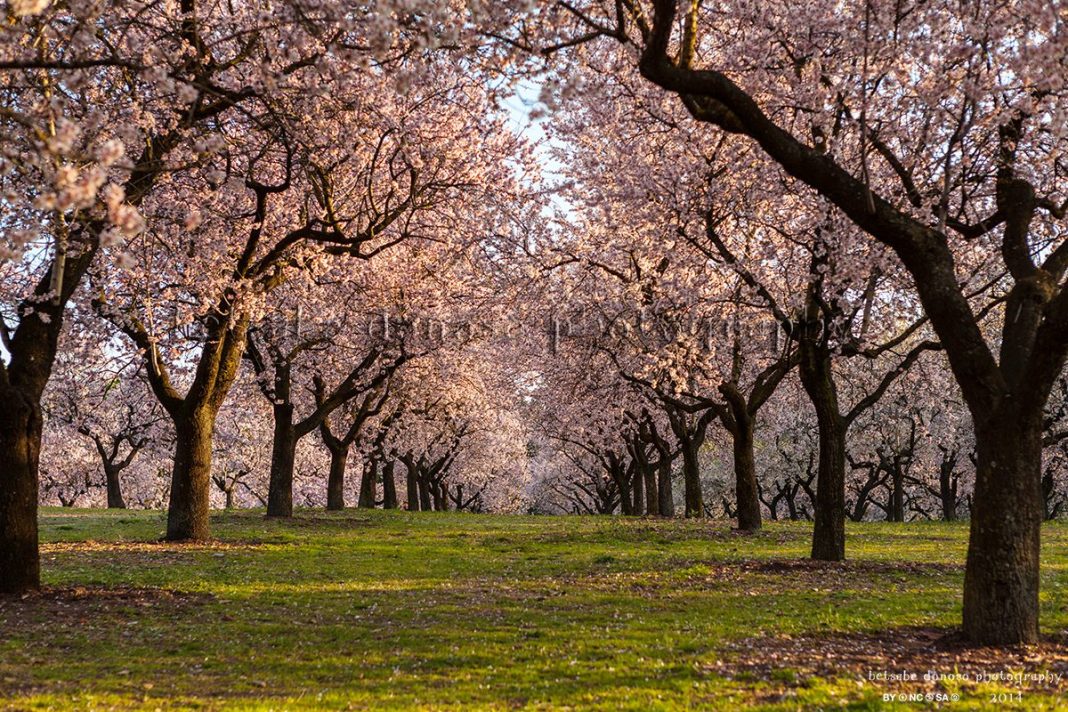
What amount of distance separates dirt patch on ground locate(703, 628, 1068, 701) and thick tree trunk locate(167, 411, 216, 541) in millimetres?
17274

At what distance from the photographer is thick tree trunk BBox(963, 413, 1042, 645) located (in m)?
10.6

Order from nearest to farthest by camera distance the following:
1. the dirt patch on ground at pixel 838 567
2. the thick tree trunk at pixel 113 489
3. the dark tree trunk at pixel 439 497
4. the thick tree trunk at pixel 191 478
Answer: the dirt patch on ground at pixel 838 567 < the thick tree trunk at pixel 191 478 < the thick tree trunk at pixel 113 489 < the dark tree trunk at pixel 439 497

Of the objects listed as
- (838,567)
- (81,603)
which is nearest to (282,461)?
(81,603)

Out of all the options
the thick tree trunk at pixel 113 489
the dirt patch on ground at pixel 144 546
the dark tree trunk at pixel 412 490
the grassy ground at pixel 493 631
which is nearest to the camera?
the grassy ground at pixel 493 631

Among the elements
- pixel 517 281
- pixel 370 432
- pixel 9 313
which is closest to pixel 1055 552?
pixel 517 281

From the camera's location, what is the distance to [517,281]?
27953 mm

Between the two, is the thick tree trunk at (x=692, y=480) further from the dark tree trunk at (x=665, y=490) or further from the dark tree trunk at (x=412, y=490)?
the dark tree trunk at (x=412, y=490)

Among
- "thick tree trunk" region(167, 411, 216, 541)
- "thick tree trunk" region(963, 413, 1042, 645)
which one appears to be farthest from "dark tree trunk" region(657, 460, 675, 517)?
"thick tree trunk" region(963, 413, 1042, 645)

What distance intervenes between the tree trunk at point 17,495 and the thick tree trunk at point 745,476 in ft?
70.2

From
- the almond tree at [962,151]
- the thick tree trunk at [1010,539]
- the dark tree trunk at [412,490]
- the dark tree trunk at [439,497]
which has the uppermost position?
the almond tree at [962,151]

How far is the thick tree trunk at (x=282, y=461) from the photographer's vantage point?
35.1 metres

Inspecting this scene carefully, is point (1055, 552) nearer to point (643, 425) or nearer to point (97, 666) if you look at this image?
point (643, 425)

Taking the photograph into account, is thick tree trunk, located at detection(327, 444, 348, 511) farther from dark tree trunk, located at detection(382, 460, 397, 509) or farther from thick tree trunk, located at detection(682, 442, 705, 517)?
thick tree trunk, located at detection(682, 442, 705, 517)

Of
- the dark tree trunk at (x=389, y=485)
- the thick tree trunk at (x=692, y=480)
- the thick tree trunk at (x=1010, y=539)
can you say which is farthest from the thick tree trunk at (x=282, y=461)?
the thick tree trunk at (x=1010, y=539)
